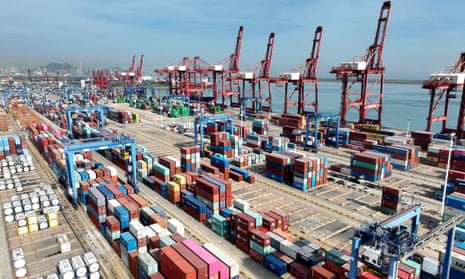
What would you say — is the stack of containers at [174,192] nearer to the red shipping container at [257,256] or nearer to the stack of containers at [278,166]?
the red shipping container at [257,256]

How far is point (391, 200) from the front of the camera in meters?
34.5

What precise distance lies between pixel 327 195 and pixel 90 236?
91.3 feet

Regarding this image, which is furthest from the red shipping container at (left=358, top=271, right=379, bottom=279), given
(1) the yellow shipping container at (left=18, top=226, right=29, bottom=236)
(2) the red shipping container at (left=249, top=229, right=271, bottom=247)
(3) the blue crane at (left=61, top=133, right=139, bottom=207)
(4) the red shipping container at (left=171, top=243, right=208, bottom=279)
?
(1) the yellow shipping container at (left=18, top=226, right=29, bottom=236)

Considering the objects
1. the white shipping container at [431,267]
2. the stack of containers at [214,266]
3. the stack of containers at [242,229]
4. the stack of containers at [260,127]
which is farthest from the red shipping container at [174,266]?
the stack of containers at [260,127]

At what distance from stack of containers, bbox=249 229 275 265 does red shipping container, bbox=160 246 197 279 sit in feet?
22.8

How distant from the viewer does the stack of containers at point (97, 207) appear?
98.4ft

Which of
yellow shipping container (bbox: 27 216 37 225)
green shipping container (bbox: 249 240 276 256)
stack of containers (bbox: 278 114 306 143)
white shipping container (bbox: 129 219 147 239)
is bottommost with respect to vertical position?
green shipping container (bbox: 249 240 276 256)

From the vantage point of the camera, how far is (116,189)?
32.6 metres

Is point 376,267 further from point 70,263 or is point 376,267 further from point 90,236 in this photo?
point 90,236

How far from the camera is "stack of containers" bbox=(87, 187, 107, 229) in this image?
29984mm

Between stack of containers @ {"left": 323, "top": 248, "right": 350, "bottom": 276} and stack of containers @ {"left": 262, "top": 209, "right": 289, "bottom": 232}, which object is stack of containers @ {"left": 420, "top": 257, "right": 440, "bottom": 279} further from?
stack of containers @ {"left": 262, "top": 209, "right": 289, "bottom": 232}

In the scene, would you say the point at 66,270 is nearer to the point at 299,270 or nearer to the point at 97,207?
the point at 97,207

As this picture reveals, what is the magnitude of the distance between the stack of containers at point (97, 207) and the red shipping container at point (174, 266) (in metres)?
11.2

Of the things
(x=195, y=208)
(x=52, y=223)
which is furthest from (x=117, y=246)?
(x=52, y=223)
